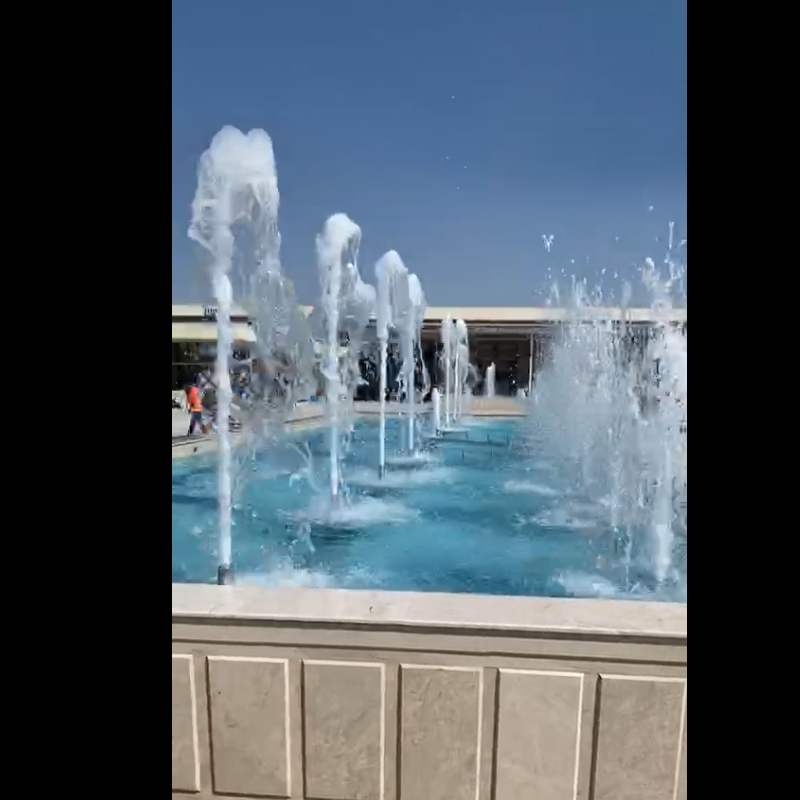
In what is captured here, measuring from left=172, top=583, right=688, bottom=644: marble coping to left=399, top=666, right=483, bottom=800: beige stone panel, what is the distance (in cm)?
14

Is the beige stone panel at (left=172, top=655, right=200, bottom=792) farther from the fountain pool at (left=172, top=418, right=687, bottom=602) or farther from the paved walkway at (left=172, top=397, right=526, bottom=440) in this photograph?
the paved walkway at (left=172, top=397, right=526, bottom=440)

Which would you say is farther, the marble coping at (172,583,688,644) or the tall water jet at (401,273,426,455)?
the tall water jet at (401,273,426,455)

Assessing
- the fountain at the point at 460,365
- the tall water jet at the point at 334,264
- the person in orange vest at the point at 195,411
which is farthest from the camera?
the fountain at the point at 460,365

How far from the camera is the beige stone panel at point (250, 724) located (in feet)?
6.18

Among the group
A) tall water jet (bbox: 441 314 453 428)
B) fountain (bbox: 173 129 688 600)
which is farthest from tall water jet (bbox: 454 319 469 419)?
fountain (bbox: 173 129 688 600)

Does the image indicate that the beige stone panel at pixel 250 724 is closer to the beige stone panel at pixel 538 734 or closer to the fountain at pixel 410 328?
the beige stone panel at pixel 538 734

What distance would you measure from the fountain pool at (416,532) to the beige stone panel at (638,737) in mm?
1323

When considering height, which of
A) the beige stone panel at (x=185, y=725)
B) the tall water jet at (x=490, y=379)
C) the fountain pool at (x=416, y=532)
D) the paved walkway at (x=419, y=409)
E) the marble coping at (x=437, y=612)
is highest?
the tall water jet at (x=490, y=379)

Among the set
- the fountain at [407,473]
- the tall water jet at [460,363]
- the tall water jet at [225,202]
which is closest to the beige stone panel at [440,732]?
the fountain at [407,473]

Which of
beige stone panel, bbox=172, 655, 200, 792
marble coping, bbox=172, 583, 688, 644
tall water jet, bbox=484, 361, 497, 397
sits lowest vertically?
beige stone panel, bbox=172, 655, 200, 792

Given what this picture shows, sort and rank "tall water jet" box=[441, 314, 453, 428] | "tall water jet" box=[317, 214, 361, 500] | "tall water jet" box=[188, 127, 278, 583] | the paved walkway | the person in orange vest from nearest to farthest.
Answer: "tall water jet" box=[188, 127, 278, 583] < "tall water jet" box=[317, 214, 361, 500] < the person in orange vest < the paved walkway < "tall water jet" box=[441, 314, 453, 428]

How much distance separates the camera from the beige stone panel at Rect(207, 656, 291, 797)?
188 centimetres

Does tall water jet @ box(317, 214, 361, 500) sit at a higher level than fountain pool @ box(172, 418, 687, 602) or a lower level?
higher
